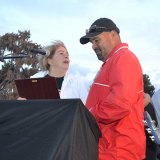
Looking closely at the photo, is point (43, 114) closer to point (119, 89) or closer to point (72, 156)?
point (72, 156)

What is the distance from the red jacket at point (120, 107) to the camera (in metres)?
2.90

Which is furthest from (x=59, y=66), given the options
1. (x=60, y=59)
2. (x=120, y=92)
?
(x=120, y=92)

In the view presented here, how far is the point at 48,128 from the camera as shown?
2.49 m

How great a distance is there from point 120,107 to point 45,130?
64cm

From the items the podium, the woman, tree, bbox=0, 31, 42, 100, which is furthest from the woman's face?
tree, bbox=0, 31, 42, 100

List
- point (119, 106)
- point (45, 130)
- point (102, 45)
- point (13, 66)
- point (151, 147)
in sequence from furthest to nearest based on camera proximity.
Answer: point (13, 66), point (151, 147), point (102, 45), point (119, 106), point (45, 130)

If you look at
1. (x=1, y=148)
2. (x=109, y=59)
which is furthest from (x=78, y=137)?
(x=109, y=59)

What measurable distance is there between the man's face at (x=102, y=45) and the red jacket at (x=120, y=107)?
8.1 inches

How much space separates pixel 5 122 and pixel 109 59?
1.00m

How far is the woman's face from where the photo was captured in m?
4.68

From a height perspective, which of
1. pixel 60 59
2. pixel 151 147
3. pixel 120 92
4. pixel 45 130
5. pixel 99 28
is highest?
pixel 99 28

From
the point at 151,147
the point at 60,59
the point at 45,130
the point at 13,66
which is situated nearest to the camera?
the point at 45,130

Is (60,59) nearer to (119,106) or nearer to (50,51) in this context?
(50,51)

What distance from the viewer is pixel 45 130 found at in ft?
8.18
